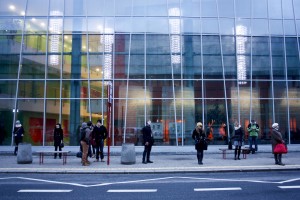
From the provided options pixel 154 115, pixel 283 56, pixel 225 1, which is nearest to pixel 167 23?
pixel 225 1

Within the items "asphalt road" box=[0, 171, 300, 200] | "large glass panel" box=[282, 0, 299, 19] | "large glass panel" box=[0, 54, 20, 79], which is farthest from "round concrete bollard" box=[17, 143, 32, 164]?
"large glass panel" box=[282, 0, 299, 19]

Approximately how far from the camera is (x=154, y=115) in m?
21.9

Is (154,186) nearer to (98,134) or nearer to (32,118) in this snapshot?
(98,134)

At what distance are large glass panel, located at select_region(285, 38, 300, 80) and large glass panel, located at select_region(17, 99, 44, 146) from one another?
1611 centimetres

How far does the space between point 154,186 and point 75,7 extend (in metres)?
16.0

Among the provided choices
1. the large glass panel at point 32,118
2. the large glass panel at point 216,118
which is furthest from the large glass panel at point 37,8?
the large glass panel at point 216,118

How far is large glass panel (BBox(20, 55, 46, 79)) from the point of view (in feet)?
73.5

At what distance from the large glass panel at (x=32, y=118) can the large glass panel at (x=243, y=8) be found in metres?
14.0

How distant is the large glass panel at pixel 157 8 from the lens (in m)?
22.9

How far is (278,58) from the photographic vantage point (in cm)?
2309

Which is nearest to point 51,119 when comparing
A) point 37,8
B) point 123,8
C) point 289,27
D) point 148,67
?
point 148,67

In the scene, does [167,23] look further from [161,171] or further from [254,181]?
[254,181]

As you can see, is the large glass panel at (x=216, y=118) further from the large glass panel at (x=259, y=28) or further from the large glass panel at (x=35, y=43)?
the large glass panel at (x=35, y=43)

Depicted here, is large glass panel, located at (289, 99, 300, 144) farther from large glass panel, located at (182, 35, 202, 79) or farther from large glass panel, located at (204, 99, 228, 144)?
large glass panel, located at (182, 35, 202, 79)
